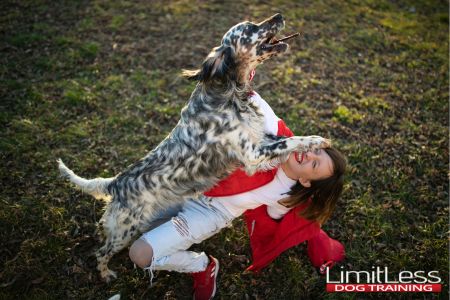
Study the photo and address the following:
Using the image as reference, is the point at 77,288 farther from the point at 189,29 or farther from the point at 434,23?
the point at 434,23

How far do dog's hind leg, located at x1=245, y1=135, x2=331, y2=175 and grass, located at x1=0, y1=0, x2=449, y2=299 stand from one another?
3.97 ft

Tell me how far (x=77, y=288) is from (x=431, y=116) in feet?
18.8

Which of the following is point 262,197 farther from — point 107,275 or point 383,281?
point 107,275

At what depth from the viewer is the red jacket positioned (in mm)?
3504

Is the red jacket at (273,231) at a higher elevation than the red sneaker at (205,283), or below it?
higher

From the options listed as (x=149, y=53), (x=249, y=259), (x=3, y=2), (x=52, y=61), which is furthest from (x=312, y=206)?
(x=3, y=2)

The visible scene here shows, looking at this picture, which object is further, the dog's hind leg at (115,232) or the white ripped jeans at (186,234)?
the dog's hind leg at (115,232)

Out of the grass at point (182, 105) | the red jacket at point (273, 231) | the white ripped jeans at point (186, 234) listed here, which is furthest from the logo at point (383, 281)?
the white ripped jeans at point (186, 234)

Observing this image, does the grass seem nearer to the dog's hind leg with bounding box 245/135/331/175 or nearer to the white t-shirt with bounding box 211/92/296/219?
the white t-shirt with bounding box 211/92/296/219

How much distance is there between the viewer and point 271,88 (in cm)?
629

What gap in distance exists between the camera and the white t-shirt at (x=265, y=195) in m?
3.49

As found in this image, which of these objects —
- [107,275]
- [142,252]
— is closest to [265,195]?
[142,252]

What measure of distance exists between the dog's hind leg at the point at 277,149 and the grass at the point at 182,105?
1211 mm

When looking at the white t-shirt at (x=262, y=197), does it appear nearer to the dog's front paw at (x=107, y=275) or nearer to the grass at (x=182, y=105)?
the grass at (x=182, y=105)
